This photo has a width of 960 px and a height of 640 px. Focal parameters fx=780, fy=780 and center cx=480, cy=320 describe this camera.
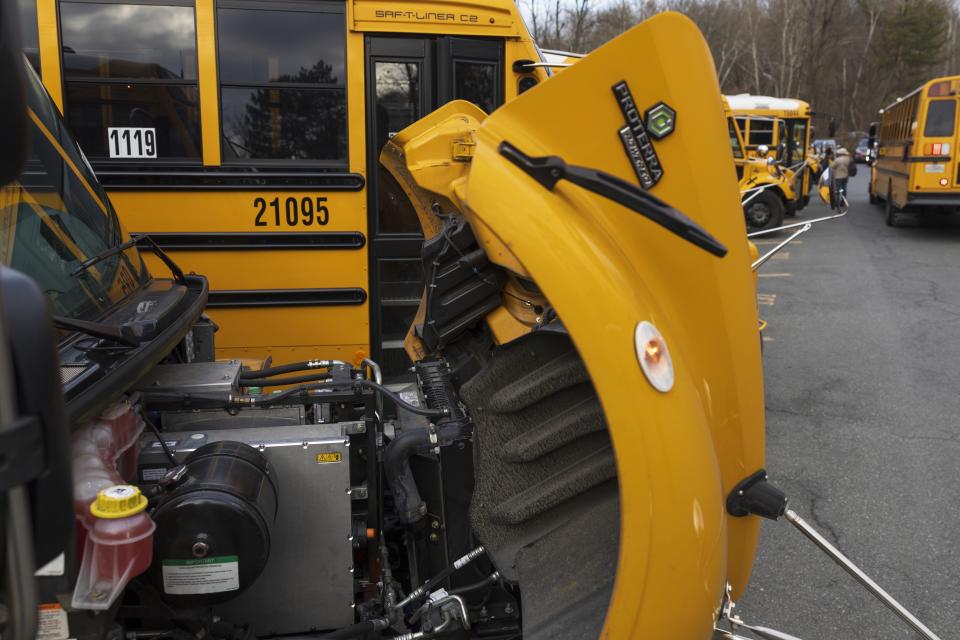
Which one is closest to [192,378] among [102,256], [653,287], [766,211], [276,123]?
[102,256]

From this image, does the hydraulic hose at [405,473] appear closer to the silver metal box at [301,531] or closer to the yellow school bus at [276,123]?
the silver metal box at [301,531]

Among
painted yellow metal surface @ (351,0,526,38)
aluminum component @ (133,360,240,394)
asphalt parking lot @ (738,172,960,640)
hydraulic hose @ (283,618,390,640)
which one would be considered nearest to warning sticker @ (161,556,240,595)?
hydraulic hose @ (283,618,390,640)

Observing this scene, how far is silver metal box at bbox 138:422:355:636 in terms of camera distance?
2.27 m

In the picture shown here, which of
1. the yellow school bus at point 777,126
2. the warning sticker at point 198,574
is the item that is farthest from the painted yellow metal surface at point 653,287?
the yellow school bus at point 777,126

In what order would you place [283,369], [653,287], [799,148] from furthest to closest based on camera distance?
1. [799,148]
2. [283,369]
3. [653,287]

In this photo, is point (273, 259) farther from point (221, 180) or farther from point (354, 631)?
point (354, 631)

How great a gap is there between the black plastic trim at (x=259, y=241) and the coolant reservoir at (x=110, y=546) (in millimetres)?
3312

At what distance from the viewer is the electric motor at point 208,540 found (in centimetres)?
194

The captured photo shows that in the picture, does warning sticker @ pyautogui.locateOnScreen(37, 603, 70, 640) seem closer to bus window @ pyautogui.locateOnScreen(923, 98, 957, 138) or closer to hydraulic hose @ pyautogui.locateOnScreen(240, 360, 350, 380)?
hydraulic hose @ pyautogui.locateOnScreen(240, 360, 350, 380)

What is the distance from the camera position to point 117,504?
1.71 m

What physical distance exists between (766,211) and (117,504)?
1673 centimetres

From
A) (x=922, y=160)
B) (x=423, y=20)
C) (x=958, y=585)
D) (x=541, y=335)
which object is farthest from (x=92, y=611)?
(x=922, y=160)

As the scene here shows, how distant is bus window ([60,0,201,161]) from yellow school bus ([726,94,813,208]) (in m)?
15.9

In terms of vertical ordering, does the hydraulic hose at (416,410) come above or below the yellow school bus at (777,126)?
below
